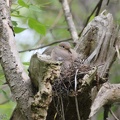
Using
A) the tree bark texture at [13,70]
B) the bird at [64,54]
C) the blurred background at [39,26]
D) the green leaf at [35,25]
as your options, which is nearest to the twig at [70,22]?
the blurred background at [39,26]

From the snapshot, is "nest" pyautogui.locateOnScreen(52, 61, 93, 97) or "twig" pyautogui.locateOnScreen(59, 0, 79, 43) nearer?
"nest" pyautogui.locateOnScreen(52, 61, 93, 97)

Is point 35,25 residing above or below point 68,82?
above

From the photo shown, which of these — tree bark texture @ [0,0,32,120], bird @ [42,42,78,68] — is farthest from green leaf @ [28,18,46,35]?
tree bark texture @ [0,0,32,120]

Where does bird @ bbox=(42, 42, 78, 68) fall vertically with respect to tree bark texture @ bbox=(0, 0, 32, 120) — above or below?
below

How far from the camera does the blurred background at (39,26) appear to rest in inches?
177

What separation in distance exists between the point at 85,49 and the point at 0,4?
0.93 m

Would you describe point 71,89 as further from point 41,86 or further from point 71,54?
point 71,54

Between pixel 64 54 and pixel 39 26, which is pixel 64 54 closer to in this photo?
pixel 64 54

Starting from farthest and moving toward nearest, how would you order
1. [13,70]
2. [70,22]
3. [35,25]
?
1. [70,22]
2. [35,25]
3. [13,70]

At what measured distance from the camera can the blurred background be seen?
177 inches

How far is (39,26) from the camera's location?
4.55 metres

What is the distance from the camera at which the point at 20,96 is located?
3.52 meters

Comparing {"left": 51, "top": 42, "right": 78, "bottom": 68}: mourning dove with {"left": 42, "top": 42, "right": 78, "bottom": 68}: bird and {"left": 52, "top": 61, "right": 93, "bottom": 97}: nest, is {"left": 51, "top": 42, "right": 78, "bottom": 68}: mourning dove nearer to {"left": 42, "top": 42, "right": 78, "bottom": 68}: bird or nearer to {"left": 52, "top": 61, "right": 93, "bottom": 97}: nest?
{"left": 42, "top": 42, "right": 78, "bottom": 68}: bird

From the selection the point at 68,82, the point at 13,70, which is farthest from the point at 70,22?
the point at 68,82
